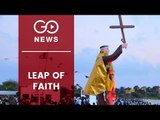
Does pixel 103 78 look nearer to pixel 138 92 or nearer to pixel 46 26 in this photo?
pixel 138 92

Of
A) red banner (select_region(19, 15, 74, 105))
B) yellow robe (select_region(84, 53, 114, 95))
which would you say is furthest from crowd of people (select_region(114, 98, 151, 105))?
red banner (select_region(19, 15, 74, 105))

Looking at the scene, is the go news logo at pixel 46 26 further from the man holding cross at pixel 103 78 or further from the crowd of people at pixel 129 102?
the crowd of people at pixel 129 102

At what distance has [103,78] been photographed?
2859 millimetres

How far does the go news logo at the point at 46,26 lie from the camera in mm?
2826

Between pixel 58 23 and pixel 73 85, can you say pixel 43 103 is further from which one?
pixel 58 23

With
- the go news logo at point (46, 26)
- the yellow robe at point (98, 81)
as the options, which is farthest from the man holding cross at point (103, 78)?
the go news logo at point (46, 26)

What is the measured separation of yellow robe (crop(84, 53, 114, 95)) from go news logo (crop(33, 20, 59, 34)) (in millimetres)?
559

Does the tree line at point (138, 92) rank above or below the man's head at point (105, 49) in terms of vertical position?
below

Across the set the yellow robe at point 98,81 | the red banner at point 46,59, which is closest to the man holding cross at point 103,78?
the yellow robe at point 98,81

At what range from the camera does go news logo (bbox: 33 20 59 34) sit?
111 inches

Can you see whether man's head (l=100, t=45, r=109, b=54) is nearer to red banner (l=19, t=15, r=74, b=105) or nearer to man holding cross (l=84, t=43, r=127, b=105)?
man holding cross (l=84, t=43, r=127, b=105)

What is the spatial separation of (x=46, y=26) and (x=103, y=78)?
2.72 ft

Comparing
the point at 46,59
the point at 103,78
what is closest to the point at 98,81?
the point at 103,78

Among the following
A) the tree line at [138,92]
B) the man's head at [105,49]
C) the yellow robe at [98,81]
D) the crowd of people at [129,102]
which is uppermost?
the man's head at [105,49]
